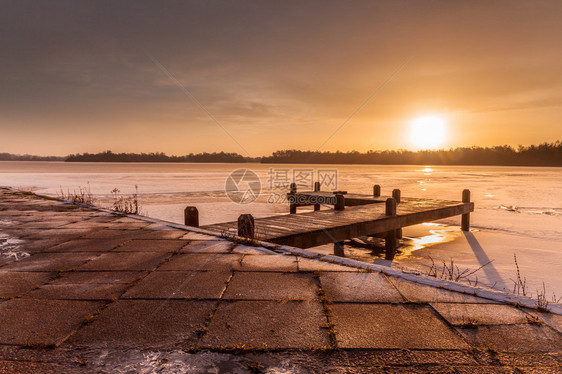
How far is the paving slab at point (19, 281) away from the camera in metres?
3.61

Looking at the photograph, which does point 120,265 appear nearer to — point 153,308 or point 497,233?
point 153,308

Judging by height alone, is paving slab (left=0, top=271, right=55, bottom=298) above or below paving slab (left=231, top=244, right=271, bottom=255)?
above

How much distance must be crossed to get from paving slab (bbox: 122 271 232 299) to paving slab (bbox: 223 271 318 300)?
16 cm

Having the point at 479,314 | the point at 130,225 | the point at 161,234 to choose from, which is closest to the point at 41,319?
the point at 161,234

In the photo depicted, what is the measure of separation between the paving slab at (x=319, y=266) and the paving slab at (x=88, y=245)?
3.28 metres

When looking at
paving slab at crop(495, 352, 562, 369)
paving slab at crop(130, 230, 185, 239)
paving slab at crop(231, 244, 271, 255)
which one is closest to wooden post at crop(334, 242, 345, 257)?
paving slab at crop(130, 230, 185, 239)

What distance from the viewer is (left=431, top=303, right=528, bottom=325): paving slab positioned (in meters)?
2.93

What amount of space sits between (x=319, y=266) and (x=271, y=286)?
1028 mm

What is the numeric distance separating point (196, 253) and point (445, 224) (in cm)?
1549

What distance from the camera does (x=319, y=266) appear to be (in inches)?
180

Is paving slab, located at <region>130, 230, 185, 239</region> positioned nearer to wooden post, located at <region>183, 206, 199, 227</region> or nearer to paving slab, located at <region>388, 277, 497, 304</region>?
wooden post, located at <region>183, 206, 199, 227</region>

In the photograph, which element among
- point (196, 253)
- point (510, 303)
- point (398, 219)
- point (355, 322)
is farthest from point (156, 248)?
point (398, 219)

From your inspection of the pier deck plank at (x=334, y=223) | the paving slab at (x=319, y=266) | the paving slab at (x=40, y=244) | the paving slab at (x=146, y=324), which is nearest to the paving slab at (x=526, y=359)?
the paving slab at (x=319, y=266)

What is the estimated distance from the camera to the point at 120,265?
4.59 m
